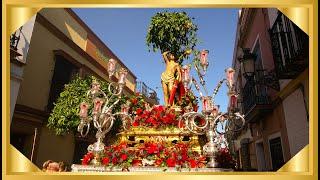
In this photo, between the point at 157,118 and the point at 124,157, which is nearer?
the point at 124,157

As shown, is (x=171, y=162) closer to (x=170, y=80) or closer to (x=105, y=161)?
(x=105, y=161)

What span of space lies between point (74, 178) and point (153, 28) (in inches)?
304

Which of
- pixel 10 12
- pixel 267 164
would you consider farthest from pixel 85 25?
pixel 10 12

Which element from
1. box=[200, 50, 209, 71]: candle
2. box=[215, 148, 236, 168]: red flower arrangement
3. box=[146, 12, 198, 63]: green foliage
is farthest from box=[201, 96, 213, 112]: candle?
box=[146, 12, 198, 63]: green foliage

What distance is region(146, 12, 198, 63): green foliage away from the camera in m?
9.52

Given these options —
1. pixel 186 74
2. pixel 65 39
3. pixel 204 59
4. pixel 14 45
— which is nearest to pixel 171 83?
pixel 204 59

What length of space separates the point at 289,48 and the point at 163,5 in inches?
175

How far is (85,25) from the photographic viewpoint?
16516mm

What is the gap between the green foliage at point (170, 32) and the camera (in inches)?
375

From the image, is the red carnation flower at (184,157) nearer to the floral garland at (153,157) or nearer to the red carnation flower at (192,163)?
the floral garland at (153,157)

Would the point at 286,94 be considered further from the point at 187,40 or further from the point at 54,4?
the point at 54,4

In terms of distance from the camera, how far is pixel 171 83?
7246 millimetres

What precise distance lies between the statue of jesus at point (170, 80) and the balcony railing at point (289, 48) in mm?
2524

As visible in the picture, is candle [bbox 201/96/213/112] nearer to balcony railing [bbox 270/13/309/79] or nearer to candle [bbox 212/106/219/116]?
candle [bbox 212/106/219/116]
